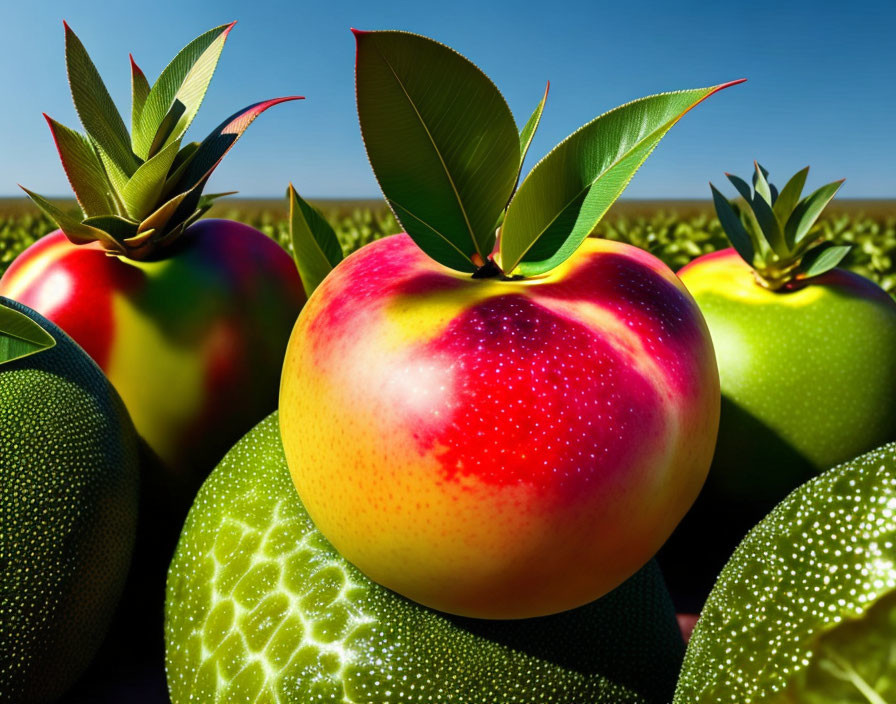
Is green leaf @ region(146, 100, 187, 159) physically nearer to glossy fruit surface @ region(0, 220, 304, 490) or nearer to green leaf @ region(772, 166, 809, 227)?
glossy fruit surface @ region(0, 220, 304, 490)

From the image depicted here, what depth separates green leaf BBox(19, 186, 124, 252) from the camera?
1.74 ft

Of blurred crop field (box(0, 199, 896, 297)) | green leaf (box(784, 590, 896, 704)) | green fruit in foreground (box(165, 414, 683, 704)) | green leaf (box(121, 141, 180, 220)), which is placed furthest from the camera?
blurred crop field (box(0, 199, 896, 297))

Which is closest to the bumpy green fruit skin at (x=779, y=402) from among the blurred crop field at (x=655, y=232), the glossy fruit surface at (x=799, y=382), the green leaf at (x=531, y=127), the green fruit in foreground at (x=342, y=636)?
the glossy fruit surface at (x=799, y=382)

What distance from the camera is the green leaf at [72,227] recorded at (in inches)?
20.9

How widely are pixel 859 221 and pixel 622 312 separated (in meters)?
3.22

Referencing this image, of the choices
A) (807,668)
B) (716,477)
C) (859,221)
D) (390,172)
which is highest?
(390,172)

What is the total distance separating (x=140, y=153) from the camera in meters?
0.59

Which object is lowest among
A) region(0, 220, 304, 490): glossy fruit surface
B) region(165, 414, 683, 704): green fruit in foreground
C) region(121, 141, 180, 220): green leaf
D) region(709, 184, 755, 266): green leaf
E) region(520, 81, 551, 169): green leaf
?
region(165, 414, 683, 704): green fruit in foreground

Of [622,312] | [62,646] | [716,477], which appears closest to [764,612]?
[622,312]

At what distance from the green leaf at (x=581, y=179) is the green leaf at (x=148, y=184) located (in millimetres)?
278

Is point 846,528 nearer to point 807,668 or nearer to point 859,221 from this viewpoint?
point 807,668

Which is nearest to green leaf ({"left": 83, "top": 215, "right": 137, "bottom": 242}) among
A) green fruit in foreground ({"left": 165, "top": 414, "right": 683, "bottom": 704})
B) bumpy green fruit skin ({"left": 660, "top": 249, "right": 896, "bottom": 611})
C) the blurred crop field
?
green fruit in foreground ({"left": 165, "top": 414, "right": 683, "bottom": 704})

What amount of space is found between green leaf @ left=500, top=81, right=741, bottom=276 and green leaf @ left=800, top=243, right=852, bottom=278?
1.07 ft

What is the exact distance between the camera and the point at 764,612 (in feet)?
1.05
